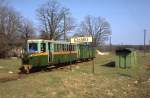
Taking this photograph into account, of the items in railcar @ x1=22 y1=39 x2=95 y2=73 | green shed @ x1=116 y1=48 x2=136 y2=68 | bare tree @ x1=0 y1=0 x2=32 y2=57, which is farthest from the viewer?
bare tree @ x1=0 y1=0 x2=32 y2=57

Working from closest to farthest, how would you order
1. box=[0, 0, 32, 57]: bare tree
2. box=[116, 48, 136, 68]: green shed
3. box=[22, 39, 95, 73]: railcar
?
box=[22, 39, 95, 73]: railcar → box=[116, 48, 136, 68]: green shed → box=[0, 0, 32, 57]: bare tree

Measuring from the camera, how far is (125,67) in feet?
111

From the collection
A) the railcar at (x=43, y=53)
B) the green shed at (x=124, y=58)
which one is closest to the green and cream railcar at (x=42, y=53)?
the railcar at (x=43, y=53)

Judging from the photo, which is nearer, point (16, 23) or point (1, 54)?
point (1, 54)

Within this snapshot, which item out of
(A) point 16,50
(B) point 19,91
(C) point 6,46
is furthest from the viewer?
(A) point 16,50

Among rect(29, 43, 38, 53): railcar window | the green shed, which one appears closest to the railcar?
rect(29, 43, 38, 53): railcar window

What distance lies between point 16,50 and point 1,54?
6.89m

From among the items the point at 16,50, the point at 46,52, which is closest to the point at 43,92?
the point at 46,52

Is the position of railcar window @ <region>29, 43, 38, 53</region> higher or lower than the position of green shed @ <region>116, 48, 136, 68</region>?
higher

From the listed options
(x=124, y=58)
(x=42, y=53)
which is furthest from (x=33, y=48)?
(x=124, y=58)

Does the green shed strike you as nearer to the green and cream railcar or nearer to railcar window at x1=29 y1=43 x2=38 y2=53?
the green and cream railcar

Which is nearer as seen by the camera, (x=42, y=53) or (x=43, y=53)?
(x=42, y=53)

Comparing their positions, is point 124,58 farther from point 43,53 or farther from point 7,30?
point 7,30

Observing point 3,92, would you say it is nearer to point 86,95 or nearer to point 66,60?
point 86,95
